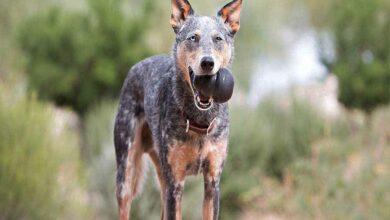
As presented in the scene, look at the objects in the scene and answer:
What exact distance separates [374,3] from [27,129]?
10900mm

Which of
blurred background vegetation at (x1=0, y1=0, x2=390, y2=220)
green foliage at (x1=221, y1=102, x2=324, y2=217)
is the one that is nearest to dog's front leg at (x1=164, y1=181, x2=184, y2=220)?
blurred background vegetation at (x1=0, y1=0, x2=390, y2=220)

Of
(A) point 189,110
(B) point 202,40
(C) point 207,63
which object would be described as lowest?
(A) point 189,110

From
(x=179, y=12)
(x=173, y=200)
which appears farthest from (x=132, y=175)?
(x=179, y=12)

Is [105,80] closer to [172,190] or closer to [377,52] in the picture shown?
[377,52]

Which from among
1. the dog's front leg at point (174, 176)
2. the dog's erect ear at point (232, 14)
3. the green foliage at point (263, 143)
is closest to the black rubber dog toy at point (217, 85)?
the dog's erect ear at point (232, 14)

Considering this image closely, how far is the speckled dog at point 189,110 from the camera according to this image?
20.9ft

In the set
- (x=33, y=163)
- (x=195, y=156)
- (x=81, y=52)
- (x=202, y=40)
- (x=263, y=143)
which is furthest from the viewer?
(x=81, y=52)

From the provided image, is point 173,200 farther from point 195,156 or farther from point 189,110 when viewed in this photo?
point 189,110

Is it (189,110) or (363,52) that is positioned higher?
(363,52)

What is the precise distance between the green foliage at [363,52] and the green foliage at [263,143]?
1286 mm

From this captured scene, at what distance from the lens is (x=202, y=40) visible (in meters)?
6.33

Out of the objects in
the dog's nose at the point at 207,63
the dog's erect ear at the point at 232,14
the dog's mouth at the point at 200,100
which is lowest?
the dog's mouth at the point at 200,100

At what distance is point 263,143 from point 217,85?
1676cm

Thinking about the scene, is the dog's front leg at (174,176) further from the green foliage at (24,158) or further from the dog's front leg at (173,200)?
the green foliage at (24,158)
